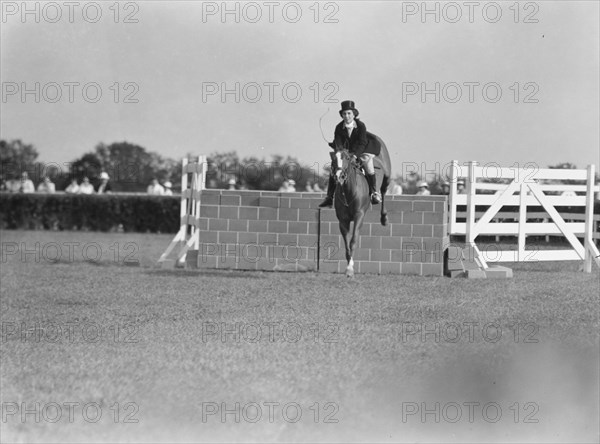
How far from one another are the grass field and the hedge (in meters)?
20.8

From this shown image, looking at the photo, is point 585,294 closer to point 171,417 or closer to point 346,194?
point 346,194

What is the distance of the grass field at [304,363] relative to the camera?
18.6ft

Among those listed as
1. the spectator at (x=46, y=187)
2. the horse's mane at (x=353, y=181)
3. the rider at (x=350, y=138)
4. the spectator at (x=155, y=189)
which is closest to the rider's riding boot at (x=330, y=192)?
the horse's mane at (x=353, y=181)

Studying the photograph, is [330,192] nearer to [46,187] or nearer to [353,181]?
[353,181]

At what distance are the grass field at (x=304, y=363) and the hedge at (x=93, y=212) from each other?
68.1 feet

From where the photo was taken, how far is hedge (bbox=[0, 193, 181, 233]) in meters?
33.9

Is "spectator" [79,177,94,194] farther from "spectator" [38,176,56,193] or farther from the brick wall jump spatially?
the brick wall jump

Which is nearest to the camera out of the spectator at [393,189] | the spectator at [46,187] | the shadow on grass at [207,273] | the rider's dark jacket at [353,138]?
the rider's dark jacket at [353,138]

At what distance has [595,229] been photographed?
20719mm

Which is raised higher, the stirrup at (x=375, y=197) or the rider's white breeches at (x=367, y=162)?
the rider's white breeches at (x=367, y=162)

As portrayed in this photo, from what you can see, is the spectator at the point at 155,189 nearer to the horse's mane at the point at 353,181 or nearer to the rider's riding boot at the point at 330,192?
the rider's riding boot at the point at 330,192

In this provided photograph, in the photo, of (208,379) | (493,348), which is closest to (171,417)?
(208,379)

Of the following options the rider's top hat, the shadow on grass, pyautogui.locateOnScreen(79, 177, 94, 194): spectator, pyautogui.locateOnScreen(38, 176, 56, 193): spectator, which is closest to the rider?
the rider's top hat

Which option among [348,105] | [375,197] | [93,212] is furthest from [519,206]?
[93,212]
